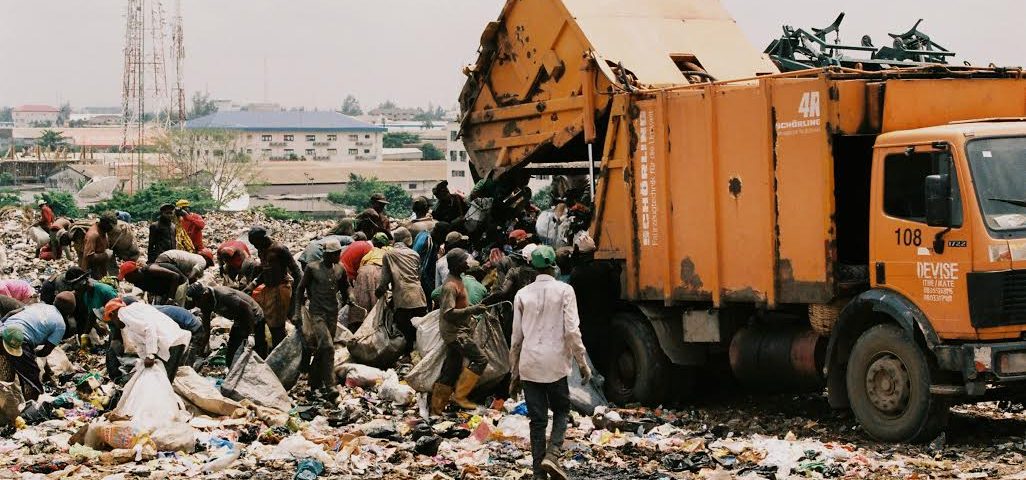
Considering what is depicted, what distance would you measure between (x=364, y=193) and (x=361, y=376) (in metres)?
85.0

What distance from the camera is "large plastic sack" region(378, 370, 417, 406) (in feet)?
34.7

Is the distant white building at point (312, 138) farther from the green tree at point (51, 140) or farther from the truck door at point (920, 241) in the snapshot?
the truck door at point (920, 241)

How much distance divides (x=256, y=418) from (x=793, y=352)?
3.67 meters

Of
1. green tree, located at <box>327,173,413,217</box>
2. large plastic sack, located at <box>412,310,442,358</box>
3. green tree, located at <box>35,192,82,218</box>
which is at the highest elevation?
green tree, located at <box>327,173,413,217</box>

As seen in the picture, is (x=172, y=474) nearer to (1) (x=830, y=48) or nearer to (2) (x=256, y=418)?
(2) (x=256, y=418)

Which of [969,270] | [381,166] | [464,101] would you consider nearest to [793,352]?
[969,270]

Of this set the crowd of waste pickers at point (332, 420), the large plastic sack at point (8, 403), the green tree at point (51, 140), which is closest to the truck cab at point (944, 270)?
the crowd of waste pickers at point (332, 420)

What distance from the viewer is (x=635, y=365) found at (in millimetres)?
10805

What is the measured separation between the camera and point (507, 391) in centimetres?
1064

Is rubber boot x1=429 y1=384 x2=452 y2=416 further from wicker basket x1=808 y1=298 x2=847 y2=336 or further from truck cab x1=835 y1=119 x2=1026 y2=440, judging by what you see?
truck cab x1=835 y1=119 x2=1026 y2=440

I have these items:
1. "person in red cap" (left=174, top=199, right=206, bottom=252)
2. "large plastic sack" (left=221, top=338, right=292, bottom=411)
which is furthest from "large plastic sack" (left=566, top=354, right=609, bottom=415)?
"person in red cap" (left=174, top=199, right=206, bottom=252)

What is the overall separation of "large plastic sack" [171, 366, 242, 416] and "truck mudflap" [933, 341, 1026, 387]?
473 cm

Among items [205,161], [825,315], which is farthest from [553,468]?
[205,161]

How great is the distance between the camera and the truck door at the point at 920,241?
8.14 meters
